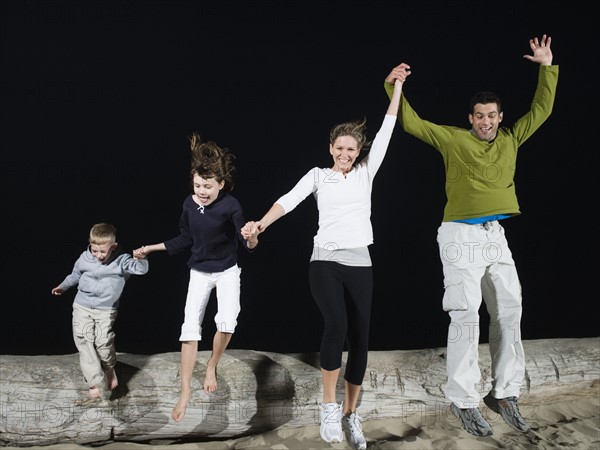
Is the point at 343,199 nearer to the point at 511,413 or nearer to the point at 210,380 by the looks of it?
the point at 210,380

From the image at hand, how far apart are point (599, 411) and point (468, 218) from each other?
2028 mm

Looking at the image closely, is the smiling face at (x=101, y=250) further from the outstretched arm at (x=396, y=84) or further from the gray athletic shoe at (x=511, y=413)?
the gray athletic shoe at (x=511, y=413)

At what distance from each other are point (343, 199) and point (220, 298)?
0.96 m

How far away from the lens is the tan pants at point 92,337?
4.60 metres

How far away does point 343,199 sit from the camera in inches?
169

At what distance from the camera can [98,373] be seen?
15.3 feet

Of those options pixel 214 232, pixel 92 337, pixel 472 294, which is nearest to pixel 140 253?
pixel 214 232

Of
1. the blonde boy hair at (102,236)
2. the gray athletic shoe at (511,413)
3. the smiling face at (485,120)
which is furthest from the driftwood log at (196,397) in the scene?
the smiling face at (485,120)

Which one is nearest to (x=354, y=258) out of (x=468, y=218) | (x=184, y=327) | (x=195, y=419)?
(x=468, y=218)

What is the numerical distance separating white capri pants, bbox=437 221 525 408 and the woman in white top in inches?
20.9

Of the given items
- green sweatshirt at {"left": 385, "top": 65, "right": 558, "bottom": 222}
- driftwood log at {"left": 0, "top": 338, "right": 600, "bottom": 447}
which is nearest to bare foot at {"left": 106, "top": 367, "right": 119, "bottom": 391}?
driftwood log at {"left": 0, "top": 338, "right": 600, "bottom": 447}

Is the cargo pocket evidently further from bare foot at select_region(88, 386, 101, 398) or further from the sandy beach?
bare foot at select_region(88, 386, 101, 398)

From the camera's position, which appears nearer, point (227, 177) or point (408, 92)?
point (227, 177)

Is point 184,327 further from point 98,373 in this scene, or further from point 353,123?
point 353,123
